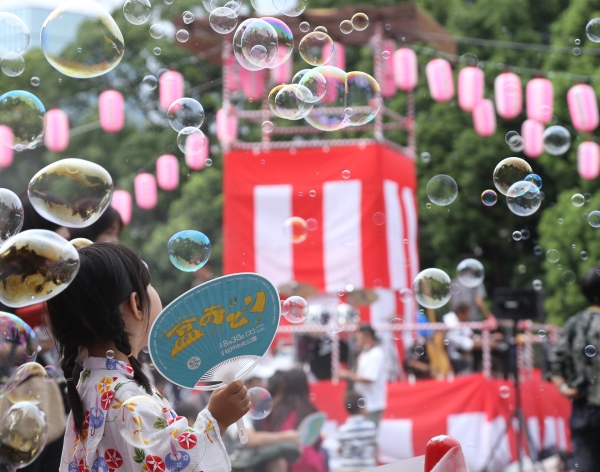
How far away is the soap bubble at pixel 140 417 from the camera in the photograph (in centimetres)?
155

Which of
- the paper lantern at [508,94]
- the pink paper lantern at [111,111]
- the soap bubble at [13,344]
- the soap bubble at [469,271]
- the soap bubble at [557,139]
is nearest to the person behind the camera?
the soap bubble at [13,344]

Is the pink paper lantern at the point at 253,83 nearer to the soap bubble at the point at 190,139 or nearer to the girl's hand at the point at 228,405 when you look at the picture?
the soap bubble at the point at 190,139

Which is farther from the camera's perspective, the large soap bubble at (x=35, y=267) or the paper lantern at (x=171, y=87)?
the paper lantern at (x=171, y=87)

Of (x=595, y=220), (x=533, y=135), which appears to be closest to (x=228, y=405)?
(x=595, y=220)

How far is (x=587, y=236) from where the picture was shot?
Answer: 13.0 m

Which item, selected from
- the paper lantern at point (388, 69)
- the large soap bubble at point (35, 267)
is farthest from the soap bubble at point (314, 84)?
the paper lantern at point (388, 69)

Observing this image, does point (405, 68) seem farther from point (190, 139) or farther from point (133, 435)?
point (133, 435)

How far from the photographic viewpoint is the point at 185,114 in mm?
3203

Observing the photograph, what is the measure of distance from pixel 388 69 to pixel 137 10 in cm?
676

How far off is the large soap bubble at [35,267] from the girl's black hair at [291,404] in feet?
10.2

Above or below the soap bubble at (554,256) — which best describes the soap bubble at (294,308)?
above

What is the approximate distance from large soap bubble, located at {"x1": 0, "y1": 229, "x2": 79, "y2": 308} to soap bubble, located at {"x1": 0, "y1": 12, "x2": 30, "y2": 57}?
135cm

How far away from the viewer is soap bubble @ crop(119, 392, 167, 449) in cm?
155

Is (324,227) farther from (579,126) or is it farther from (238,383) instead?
(238,383)
